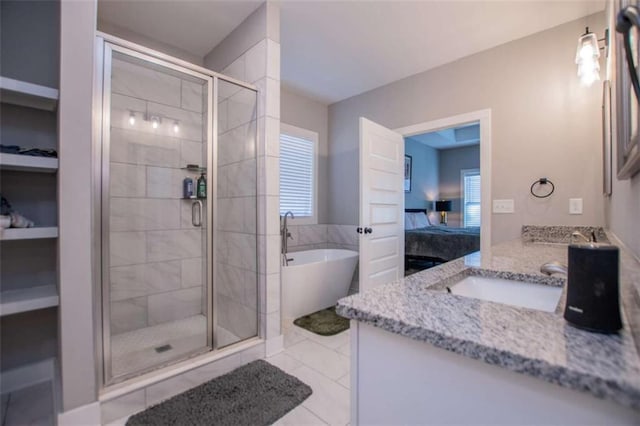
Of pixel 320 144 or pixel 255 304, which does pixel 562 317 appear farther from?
pixel 320 144

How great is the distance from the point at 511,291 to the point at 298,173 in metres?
3.08

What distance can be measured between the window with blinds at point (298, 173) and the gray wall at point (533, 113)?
4.90 feet

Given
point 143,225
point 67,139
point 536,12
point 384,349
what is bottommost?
point 384,349

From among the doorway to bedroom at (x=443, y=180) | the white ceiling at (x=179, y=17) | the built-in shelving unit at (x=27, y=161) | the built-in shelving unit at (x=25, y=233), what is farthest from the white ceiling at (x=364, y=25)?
the doorway to bedroom at (x=443, y=180)

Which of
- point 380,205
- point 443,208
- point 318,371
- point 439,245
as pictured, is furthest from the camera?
point 443,208

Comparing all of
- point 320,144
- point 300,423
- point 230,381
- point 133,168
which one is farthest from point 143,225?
point 320,144

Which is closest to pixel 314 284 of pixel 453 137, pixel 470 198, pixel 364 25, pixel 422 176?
pixel 364 25

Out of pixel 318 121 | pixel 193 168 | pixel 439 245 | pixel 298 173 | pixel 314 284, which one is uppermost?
pixel 318 121

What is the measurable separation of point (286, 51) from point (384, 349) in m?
2.99

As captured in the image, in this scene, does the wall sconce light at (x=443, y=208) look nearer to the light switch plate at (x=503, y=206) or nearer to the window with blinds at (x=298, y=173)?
the window with blinds at (x=298, y=173)

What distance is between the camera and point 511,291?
43.2 inches

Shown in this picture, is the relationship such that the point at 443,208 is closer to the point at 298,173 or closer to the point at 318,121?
the point at 318,121

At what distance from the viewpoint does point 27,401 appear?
1649 mm

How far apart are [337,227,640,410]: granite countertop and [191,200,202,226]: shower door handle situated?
2349 millimetres
